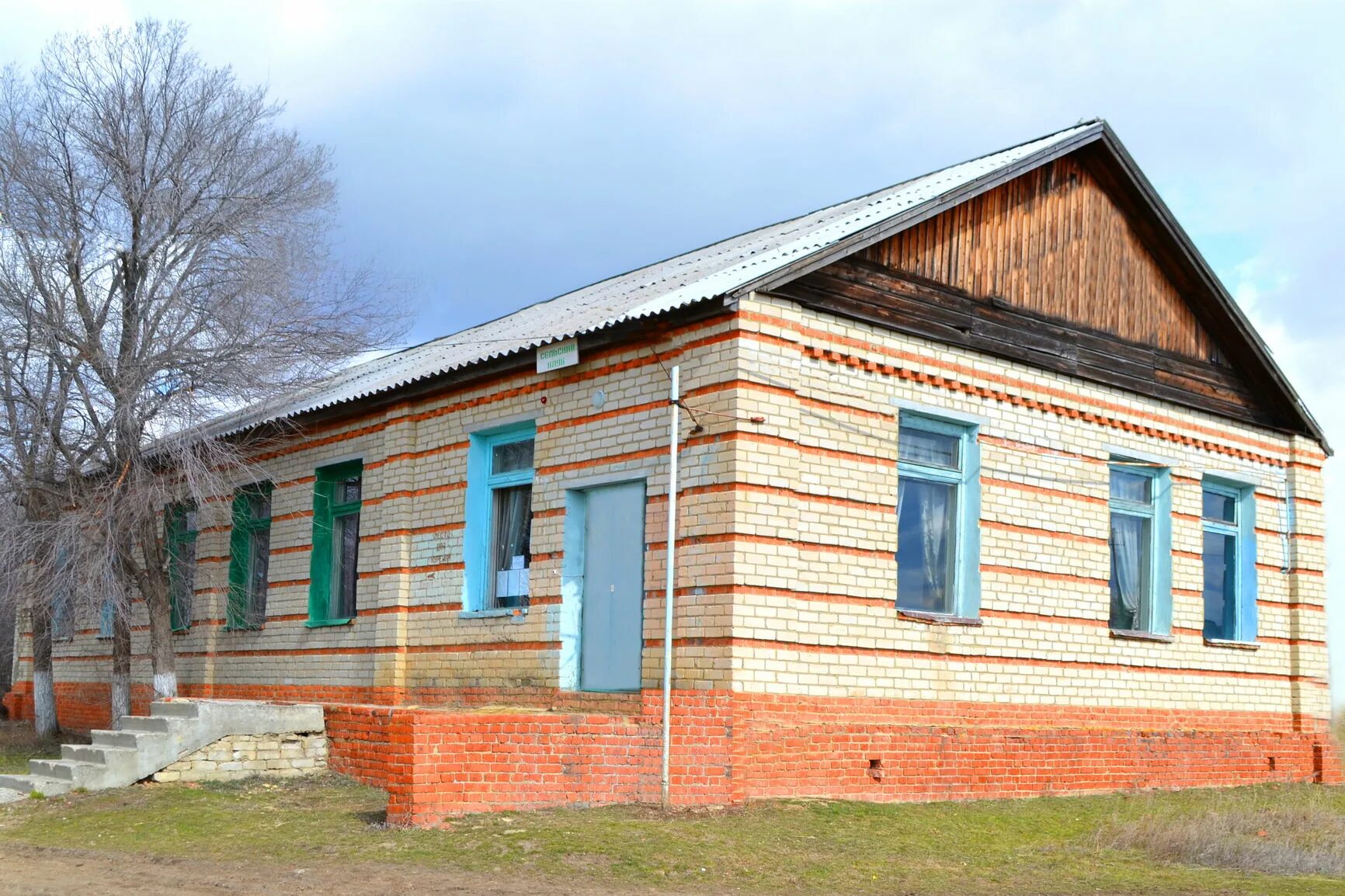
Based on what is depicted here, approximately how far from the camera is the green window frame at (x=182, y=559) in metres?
20.1

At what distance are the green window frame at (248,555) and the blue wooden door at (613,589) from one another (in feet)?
21.9

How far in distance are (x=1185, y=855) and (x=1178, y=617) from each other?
576 centimetres

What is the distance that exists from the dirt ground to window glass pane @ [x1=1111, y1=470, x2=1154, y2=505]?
9.07m

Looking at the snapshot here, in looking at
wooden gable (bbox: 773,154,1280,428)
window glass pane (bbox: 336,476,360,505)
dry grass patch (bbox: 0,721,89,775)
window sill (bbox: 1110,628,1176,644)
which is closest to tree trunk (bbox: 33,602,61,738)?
dry grass patch (bbox: 0,721,89,775)

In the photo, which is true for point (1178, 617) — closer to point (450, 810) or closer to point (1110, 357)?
point (1110, 357)

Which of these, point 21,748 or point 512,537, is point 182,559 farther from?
point 512,537

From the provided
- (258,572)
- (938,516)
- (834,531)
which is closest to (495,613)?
(834,531)

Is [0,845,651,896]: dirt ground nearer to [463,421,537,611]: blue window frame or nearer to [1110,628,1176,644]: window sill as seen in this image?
[463,421,537,611]: blue window frame

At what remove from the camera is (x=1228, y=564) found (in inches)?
702

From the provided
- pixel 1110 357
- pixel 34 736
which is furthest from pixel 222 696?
pixel 1110 357

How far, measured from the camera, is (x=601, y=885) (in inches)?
367

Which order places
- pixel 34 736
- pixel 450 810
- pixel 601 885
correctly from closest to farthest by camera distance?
pixel 601 885 < pixel 450 810 < pixel 34 736

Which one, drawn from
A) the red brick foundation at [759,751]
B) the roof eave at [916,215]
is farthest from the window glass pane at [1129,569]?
the roof eave at [916,215]

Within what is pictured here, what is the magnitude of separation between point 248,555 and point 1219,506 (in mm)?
12658
